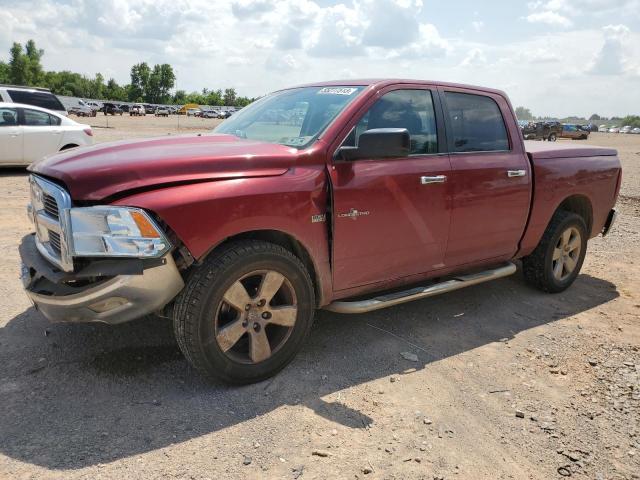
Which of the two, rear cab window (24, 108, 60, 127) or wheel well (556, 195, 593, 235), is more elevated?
rear cab window (24, 108, 60, 127)

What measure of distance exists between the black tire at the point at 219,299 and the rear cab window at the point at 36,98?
1298cm

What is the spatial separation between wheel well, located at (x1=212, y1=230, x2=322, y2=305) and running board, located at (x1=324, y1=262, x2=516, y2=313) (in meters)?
0.21

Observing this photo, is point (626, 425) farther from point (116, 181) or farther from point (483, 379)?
point (116, 181)

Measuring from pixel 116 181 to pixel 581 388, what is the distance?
10.7 feet

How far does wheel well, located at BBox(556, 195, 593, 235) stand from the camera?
5.49 metres

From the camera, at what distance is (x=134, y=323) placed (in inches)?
164

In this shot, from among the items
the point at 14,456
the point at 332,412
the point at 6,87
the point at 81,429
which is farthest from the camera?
the point at 6,87

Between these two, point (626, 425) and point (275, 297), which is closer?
point (626, 425)

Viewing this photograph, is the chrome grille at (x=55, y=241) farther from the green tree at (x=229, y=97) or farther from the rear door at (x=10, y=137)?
the green tree at (x=229, y=97)

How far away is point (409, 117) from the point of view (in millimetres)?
4113

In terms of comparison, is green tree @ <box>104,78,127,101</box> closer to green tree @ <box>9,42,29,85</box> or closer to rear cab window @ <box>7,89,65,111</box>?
green tree @ <box>9,42,29,85</box>

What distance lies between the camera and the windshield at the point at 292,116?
379 cm

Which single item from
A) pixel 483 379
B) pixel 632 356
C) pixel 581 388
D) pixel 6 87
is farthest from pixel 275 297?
pixel 6 87

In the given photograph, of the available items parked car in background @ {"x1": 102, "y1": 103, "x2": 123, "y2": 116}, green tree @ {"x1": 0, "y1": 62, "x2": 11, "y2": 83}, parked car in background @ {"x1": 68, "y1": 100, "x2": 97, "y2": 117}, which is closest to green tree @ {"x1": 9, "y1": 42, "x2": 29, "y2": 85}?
green tree @ {"x1": 0, "y1": 62, "x2": 11, "y2": 83}
